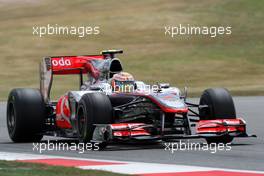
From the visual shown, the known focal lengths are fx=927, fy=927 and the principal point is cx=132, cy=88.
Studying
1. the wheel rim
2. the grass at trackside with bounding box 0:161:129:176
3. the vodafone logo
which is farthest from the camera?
the vodafone logo

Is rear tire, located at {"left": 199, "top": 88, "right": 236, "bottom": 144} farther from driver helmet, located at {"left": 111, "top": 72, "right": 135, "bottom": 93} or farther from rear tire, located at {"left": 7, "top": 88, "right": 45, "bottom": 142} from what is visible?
rear tire, located at {"left": 7, "top": 88, "right": 45, "bottom": 142}

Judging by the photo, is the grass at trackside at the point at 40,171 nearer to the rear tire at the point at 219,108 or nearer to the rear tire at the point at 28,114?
the rear tire at the point at 219,108

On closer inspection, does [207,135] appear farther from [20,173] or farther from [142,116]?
[20,173]

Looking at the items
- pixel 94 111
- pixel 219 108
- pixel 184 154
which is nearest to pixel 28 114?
pixel 94 111

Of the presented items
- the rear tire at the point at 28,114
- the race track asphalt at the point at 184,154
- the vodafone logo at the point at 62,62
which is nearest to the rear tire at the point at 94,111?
the race track asphalt at the point at 184,154

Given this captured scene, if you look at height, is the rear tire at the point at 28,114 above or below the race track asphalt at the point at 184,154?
above

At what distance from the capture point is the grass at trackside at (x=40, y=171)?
11500mm

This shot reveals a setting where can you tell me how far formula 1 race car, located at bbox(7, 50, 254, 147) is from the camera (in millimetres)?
15570

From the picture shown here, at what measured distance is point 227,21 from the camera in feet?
200

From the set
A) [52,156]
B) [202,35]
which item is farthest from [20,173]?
[202,35]

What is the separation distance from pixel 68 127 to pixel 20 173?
5.72 metres

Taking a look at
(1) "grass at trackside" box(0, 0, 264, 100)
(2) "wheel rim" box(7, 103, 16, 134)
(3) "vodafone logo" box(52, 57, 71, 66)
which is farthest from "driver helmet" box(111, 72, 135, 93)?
(1) "grass at trackside" box(0, 0, 264, 100)

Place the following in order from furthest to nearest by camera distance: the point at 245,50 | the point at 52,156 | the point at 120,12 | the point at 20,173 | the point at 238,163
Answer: the point at 120,12 → the point at 245,50 → the point at 52,156 → the point at 238,163 → the point at 20,173

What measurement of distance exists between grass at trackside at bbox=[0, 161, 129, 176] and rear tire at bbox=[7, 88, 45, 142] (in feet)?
16.1
